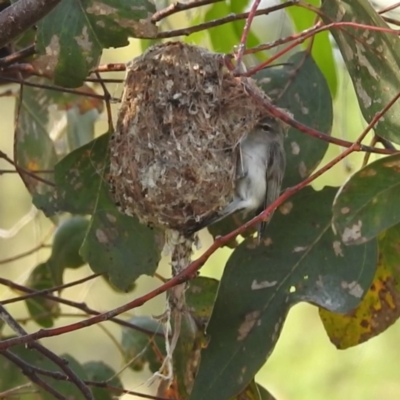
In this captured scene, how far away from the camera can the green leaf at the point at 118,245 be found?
1.76 m

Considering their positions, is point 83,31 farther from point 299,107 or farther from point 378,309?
point 378,309

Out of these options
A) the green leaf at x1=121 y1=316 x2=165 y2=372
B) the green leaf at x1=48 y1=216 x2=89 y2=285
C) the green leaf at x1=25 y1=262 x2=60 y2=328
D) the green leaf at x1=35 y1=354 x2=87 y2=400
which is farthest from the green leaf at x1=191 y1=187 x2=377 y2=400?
the green leaf at x1=25 y1=262 x2=60 y2=328

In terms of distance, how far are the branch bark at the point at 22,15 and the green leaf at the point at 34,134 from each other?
104 centimetres

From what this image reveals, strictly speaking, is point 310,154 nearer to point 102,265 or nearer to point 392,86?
point 392,86

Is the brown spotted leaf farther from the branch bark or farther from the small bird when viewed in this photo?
the branch bark

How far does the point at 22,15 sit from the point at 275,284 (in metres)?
0.72

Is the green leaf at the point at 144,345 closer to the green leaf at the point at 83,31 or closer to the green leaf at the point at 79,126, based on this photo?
the green leaf at the point at 79,126

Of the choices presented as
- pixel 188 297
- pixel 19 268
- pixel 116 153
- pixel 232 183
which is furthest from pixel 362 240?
pixel 19 268

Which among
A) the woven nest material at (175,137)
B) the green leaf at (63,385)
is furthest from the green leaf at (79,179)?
the green leaf at (63,385)

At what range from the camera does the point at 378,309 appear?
1.81 m

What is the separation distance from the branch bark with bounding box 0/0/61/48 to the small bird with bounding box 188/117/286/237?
0.65 m

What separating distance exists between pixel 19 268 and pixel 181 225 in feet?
8.21

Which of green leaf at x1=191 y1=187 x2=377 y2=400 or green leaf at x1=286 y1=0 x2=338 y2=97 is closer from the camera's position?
green leaf at x1=191 y1=187 x2=377 y2=400

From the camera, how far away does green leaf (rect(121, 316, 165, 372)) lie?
81.5 inches
